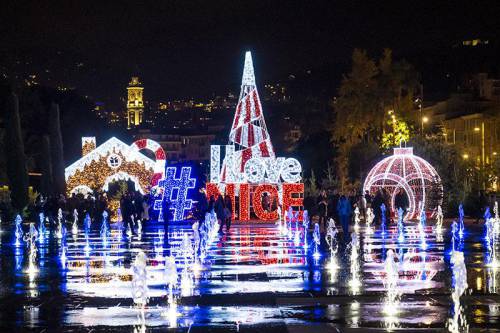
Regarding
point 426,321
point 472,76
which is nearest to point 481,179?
point 426,321

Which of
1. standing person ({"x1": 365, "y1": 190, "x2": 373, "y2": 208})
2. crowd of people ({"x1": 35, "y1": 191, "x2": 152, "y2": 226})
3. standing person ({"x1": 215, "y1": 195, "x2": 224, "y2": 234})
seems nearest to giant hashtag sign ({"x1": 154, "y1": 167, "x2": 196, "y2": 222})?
crowd of people ({"x1": 35, "y1": 191, "x2": 152, "y2": 226})

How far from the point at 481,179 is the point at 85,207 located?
81.5 feet

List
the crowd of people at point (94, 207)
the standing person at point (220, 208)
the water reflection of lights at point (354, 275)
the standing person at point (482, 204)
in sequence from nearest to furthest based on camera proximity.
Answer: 1. the water reflection of lights at point (354, 275)
2. the standing person at point (220, 208)
3. the crowd of people at point (94, 207)
4. the standing person at point (482, 204)

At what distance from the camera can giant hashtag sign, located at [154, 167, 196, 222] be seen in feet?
170

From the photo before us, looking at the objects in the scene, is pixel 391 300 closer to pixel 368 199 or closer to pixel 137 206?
pixel 137 206

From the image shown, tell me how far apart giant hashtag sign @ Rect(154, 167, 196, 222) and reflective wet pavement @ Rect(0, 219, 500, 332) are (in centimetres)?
2124

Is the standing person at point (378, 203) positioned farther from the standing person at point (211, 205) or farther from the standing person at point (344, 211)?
the standing person at point (344, 211)

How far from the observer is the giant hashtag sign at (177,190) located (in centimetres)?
5191

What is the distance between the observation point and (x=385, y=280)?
64.6 feet

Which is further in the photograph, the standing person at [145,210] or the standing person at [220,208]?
the standing person at [145,210]

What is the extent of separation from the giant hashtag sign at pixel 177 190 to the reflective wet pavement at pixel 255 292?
836 inches

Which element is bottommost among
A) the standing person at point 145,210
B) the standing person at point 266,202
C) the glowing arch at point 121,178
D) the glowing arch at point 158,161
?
the standing person at point 145,210

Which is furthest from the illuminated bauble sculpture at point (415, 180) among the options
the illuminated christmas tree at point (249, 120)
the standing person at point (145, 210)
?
the standing person at point (145, 210)

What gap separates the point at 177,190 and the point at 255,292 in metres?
34.5
